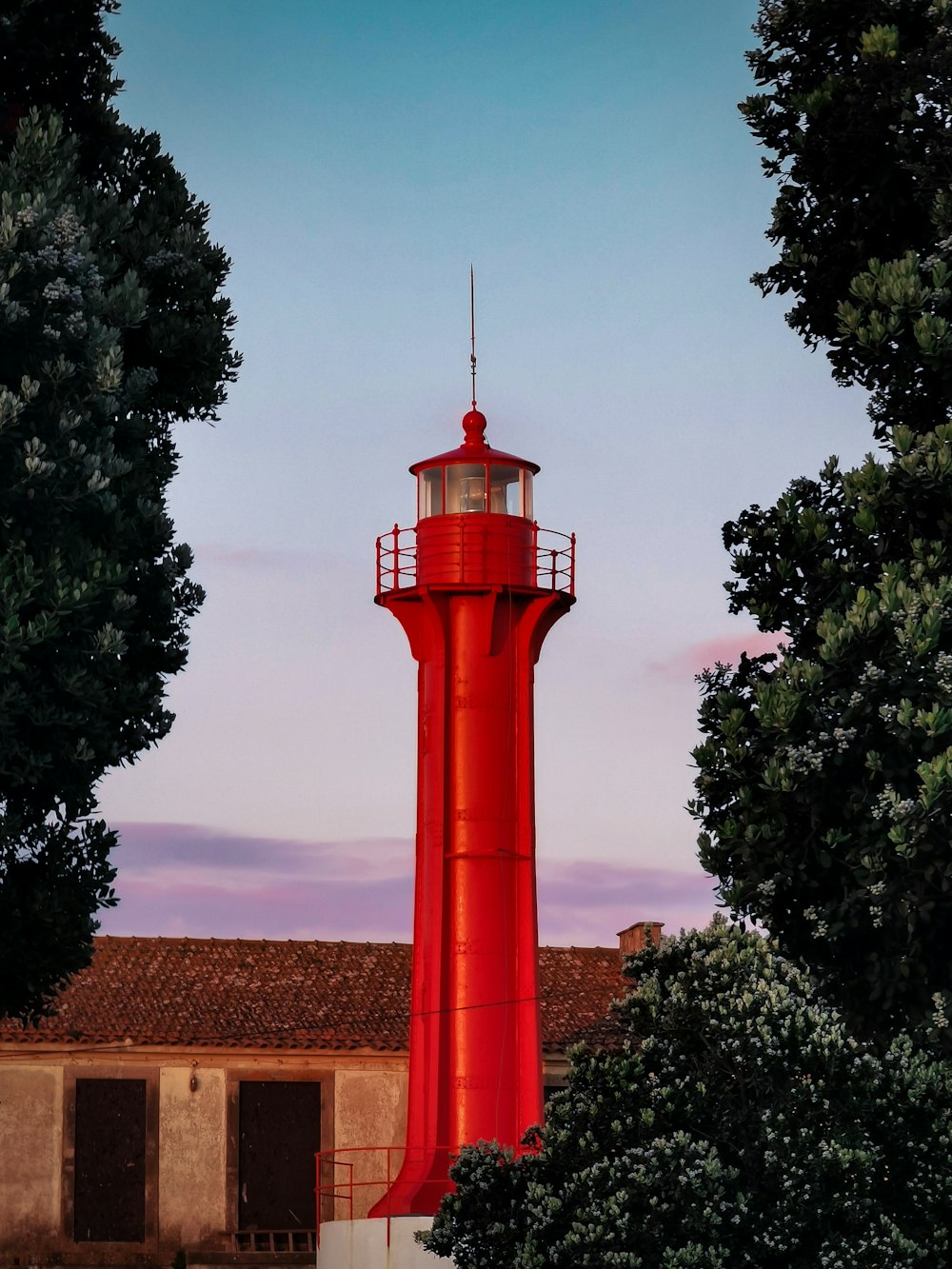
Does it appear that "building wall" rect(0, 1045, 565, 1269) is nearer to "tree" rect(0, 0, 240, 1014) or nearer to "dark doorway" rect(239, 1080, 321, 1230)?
"dark doorway" rect(239, 1080, 321, 1230)

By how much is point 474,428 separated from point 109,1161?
15224mm

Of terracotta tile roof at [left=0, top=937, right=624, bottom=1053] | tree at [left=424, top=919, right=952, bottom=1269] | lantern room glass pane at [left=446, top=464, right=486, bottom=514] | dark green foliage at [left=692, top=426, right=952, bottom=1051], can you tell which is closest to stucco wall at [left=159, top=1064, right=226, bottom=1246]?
terracotta tile roof at [left=0, top=937, right=624, bottom=1053]

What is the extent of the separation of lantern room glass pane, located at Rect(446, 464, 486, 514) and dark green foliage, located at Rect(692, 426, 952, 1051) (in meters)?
12.6

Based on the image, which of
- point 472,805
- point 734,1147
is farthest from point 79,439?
point 472,805

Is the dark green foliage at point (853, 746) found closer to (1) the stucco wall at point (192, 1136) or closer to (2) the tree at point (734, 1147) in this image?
(2) the tree at point (734, 1147)

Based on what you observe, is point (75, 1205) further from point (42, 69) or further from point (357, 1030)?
point (42, 69)

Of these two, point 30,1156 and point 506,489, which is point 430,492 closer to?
point 506,489

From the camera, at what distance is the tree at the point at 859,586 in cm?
1471

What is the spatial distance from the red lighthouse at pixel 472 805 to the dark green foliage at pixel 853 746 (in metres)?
11.9

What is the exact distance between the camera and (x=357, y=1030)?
36.3 meters

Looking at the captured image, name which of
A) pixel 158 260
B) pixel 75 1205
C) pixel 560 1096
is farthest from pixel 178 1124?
pixel 158 260

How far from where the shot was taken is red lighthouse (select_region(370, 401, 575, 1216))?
1088 inches

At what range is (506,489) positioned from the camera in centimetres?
2928

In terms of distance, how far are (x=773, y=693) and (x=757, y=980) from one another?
3.82 meters
